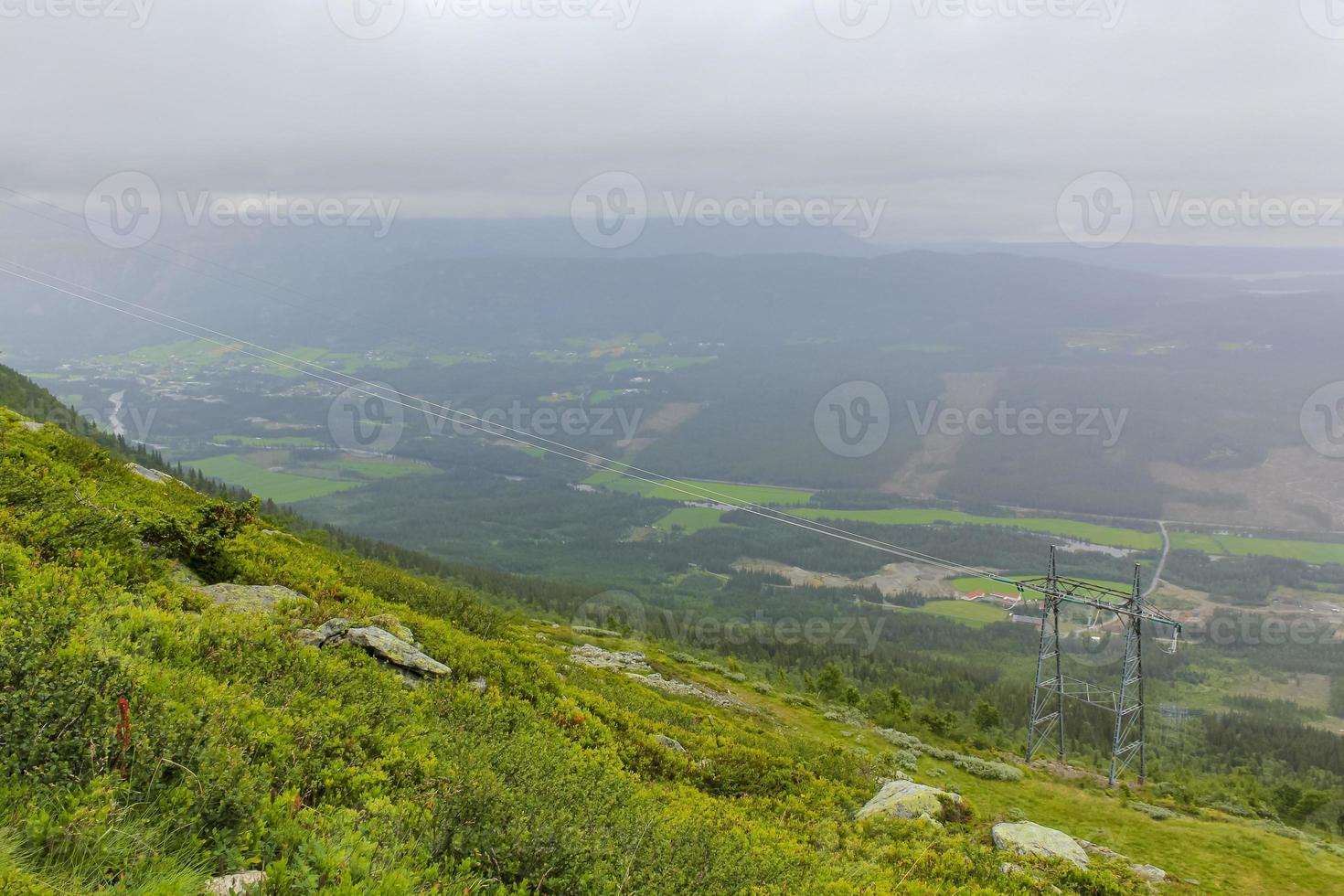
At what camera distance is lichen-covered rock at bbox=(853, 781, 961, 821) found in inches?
538

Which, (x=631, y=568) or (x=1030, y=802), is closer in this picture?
(x=1030, y=802)

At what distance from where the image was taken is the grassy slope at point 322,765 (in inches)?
192

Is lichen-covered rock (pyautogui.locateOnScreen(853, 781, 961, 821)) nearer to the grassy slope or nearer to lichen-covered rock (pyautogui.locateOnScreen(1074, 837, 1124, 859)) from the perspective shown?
the grassy slope

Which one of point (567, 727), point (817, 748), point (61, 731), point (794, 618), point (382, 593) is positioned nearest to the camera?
point (61, 731)

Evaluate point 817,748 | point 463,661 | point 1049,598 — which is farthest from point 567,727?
point 1049,598

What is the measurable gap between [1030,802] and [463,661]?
21.2 meters

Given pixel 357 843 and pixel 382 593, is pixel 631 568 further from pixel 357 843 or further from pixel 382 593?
pixel 357 843

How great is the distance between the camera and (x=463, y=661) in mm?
12797

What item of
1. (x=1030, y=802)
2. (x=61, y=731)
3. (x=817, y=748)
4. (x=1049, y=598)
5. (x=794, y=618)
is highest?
(x=61, y=731)

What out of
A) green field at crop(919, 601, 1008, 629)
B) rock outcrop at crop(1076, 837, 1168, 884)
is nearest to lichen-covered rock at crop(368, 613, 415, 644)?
rock outcrop at crop(1076, 837, 1168, 884)

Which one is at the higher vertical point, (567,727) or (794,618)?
(567,727)

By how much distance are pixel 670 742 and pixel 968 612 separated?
18903 cm

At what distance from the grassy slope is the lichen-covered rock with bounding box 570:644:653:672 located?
17205mm

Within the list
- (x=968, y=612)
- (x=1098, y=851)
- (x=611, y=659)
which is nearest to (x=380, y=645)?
(x=1098, y=851)
